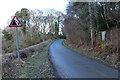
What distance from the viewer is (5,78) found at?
4246 mm

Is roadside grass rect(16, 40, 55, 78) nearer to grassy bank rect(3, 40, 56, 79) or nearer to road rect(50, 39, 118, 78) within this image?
grassy bank rect(3, 40, 56, 79)

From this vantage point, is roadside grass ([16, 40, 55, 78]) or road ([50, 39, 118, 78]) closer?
roadside grass ([16, 40, 55, 78])

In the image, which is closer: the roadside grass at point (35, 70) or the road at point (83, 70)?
the roadside grass at point (35, 70)

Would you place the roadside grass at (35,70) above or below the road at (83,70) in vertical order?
above

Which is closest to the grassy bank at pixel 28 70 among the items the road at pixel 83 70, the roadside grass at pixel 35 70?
the roadside grass at pixel 35 70

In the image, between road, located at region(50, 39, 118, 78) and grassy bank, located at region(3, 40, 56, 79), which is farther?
road, located at region(50, 39, 118, 78)

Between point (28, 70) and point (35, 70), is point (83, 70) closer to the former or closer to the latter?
point (35, 70)

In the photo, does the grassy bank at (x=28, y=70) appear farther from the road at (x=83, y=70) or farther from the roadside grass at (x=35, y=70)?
the road at (x=83, y=70)

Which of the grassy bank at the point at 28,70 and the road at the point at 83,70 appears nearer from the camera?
the grassy bank at the point at 28,70

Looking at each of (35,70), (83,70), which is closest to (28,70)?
(35,70)

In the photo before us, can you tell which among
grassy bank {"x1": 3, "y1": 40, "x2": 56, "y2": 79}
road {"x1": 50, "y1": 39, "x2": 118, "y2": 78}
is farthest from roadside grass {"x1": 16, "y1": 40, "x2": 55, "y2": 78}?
road {"x1": 50, "y1": 39, "x2": 118, "y2": 78}

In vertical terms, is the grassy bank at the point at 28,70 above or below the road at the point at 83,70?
above

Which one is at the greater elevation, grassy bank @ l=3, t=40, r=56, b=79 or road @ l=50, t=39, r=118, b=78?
grassy bank @ l=3, t=40, r=56, b=79

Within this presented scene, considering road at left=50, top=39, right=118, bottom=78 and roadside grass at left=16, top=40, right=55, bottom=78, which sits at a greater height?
roadside grass at left=16, top=40, right=55, bottom=78
